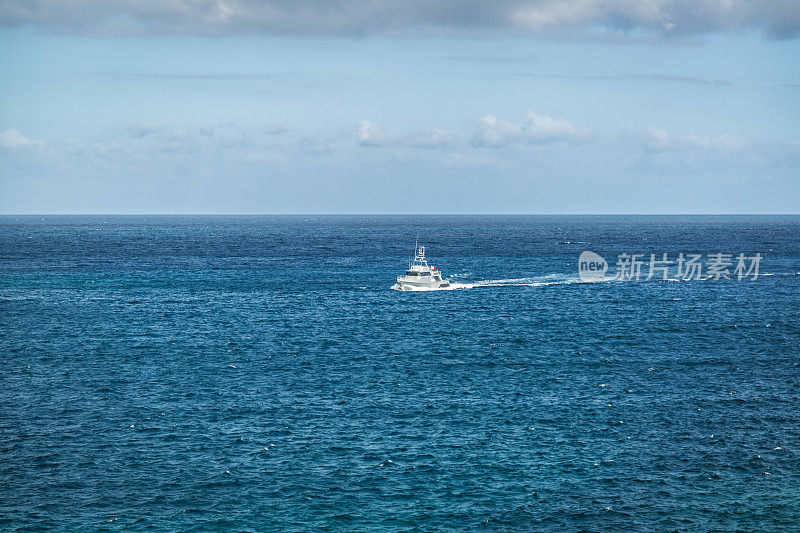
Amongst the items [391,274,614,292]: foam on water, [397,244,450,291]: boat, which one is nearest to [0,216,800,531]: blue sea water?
[397,244,450,291]: boat

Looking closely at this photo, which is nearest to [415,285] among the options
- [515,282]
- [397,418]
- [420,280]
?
[420,280]

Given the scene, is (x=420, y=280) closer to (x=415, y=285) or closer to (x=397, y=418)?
(x=415, y=285)

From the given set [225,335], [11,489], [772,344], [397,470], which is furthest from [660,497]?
[225,335]

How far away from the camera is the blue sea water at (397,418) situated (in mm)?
41500

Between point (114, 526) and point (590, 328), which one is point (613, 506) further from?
point (590, 328)

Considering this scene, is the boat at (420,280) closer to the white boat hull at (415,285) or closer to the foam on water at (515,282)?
the white boat hull at (415,285)

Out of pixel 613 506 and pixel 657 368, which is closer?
pixel 613 506

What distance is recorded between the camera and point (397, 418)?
185ft

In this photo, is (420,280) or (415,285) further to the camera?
(415,285)

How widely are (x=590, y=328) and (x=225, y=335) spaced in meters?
47.5

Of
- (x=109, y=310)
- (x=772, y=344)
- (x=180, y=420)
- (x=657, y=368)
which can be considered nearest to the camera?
(x=180, y=420)

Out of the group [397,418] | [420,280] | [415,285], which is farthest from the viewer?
[415,285]

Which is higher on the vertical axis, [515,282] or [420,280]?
[420,280]

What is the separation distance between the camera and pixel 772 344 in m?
84.9
